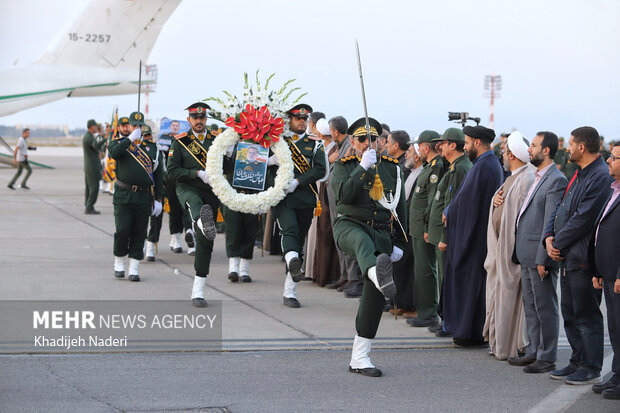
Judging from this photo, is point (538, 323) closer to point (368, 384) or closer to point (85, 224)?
point (368, 384)

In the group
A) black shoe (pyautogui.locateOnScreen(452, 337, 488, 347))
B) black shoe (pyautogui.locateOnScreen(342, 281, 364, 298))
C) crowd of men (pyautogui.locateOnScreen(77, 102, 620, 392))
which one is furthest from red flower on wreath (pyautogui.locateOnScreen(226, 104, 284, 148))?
black shoe (pyautogui.locateOnScreen(452, 337, 488, 347))

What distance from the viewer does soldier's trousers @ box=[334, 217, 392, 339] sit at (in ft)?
21.1

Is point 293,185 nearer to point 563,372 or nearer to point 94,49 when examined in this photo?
point 563,372

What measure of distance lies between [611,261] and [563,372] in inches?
43.0

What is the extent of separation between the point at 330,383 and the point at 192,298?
124 inches

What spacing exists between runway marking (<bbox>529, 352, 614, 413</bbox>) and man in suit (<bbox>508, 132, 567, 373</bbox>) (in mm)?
460

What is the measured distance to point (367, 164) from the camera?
668 cm

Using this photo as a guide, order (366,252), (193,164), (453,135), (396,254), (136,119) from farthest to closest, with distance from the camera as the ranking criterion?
(136,119) → (193,164) → (453,135) → (396,254) → (366,252)

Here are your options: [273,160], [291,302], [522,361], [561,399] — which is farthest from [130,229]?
[561,399]

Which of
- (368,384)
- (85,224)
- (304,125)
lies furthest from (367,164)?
(85,224)

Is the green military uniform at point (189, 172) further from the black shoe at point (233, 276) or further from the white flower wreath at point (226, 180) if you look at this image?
the black shoe at point (233, 276)

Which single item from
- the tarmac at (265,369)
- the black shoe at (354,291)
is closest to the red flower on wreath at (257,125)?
the tarmac at (265,369)

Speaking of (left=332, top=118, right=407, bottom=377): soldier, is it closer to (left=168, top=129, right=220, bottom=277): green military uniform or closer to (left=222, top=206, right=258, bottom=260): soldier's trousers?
(left=168, top=129, right=220, bottom=277): green military uniform

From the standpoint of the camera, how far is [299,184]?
30.7 feet
